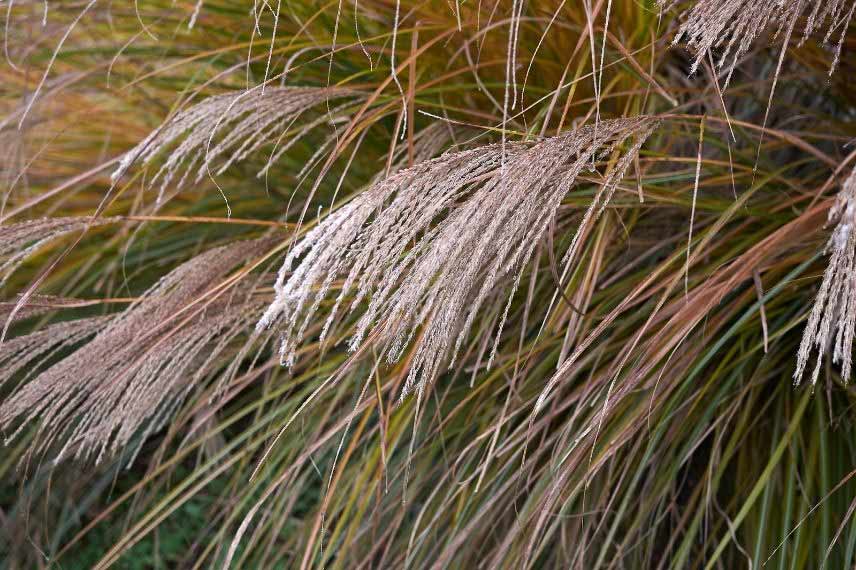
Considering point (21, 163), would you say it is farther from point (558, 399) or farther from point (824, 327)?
point (824, 327)

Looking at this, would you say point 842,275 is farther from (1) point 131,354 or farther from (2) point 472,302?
(1) point 131,354

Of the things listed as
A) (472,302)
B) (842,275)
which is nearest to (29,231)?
(472,302)

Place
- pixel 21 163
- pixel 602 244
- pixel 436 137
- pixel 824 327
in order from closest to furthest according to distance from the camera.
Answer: pixel 824 327
pixel 602 244
pixel 436 137
pixel 21 163

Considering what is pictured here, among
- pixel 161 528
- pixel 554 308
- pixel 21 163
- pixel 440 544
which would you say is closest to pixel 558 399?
pixel 554 308

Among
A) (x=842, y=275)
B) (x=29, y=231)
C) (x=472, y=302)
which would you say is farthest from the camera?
(x=472, y=302)

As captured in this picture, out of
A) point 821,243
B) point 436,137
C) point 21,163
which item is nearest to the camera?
point 821,243

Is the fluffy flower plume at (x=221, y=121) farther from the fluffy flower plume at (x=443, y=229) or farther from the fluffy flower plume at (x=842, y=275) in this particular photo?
the fluffy flower plume at (x=842, y=275)

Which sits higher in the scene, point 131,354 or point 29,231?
point 29,231

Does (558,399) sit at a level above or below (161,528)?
above
